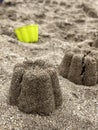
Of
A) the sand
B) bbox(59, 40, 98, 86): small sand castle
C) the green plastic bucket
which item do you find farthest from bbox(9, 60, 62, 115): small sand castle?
the green plastic bucket

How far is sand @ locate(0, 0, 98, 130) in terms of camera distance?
7.43 feet

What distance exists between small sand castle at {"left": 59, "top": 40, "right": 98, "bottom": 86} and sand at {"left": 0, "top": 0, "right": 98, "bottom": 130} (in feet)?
0.18

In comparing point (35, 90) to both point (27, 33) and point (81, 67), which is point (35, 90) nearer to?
point (81, 67)

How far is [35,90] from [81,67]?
0.65m

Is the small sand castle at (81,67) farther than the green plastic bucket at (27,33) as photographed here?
No

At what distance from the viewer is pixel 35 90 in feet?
7.17

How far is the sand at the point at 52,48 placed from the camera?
2.26 m

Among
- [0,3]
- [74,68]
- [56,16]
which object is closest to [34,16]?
[56,16]

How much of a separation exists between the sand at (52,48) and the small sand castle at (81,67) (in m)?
0.06

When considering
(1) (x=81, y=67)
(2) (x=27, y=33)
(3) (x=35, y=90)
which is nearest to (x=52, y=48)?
(2) (x=27, y=33)

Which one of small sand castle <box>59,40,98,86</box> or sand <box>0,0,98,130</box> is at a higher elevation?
small sand castle <box>59,40,98,86</box>

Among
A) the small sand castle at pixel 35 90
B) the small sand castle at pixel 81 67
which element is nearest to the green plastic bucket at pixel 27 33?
the small sand castle at pixel 81 67

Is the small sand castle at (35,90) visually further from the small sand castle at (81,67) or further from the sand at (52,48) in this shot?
the small sand castle at (81,67)

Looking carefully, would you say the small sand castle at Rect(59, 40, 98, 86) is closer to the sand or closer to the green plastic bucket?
the sand
